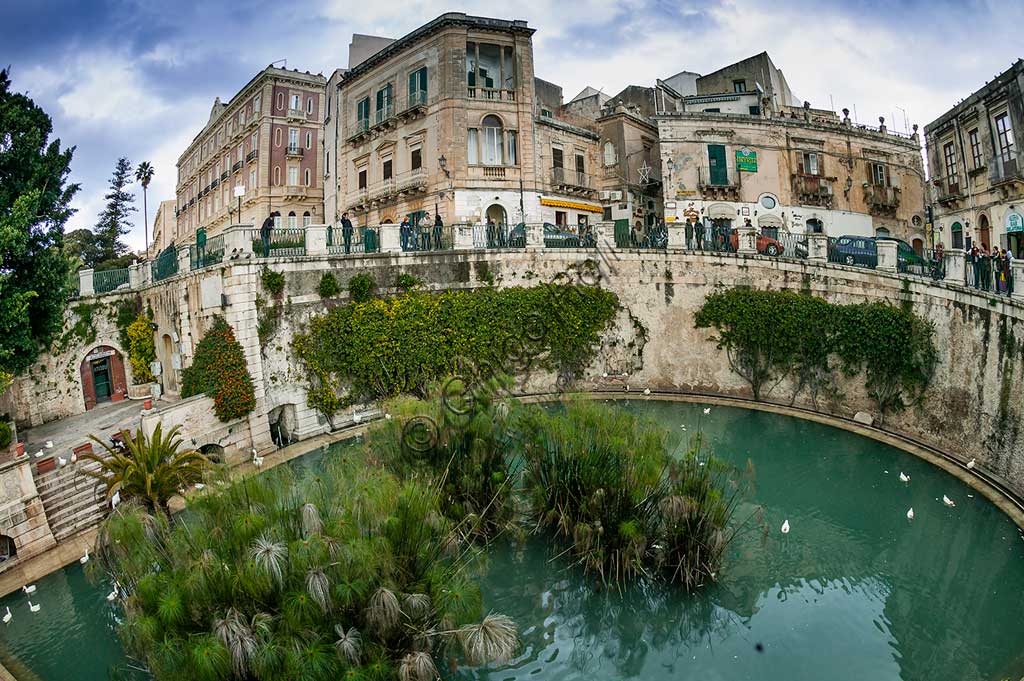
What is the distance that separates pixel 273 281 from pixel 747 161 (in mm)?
22823

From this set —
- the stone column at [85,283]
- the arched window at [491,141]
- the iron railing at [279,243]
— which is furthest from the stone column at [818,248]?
the stone column at [85,283]

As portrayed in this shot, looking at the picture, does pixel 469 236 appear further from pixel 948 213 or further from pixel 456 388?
pixel 948 213

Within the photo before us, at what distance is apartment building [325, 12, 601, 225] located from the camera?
2575 cm

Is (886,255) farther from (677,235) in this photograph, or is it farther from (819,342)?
(677,235)

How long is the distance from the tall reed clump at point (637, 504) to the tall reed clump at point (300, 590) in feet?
11.2

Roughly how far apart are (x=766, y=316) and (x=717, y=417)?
3.98m

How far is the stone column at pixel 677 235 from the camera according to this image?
22.3m

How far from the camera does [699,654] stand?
9234 millimetres

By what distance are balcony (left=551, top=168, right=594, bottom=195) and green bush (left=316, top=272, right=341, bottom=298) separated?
1278 cm

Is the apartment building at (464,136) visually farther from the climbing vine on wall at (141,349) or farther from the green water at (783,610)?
the green water at (783,610)

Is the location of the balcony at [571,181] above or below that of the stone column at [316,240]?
above

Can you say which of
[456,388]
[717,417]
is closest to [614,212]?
[717,417]

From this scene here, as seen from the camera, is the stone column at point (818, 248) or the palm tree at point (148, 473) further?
the stone column at point (818, 248)

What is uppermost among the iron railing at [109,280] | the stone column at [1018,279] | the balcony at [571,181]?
the balcony at [571,181]
